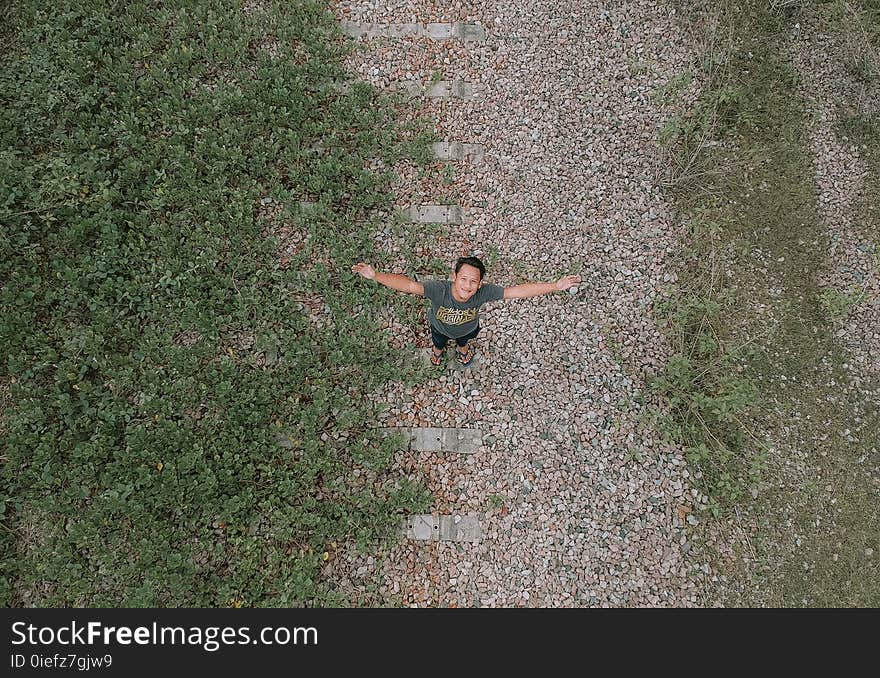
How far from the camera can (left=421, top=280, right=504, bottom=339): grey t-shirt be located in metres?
4.37

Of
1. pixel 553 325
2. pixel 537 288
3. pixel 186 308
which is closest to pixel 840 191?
pixel 553 325

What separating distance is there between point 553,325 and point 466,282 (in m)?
1.96

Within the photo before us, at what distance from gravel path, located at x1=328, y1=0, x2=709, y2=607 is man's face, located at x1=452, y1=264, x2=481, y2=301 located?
4.79 ft

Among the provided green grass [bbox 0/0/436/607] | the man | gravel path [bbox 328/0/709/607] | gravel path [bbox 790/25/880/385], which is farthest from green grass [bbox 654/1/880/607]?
green grass [bbox 0/0/436/607]

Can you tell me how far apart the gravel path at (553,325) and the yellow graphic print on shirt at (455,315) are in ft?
3.39

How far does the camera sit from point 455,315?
4477 millimetres

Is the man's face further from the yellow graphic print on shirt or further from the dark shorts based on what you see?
the dark shorts

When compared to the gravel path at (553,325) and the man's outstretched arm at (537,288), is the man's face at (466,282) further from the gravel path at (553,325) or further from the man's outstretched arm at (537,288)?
the gravel path at (553,325)

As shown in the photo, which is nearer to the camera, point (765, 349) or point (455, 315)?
point (455, 315)

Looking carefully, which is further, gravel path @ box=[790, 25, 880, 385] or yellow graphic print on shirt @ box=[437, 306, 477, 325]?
gravel path @ box=[790, 25, 880, 385]

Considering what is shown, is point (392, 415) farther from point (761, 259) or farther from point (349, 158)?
point (761, 259)

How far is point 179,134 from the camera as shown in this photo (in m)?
5.86

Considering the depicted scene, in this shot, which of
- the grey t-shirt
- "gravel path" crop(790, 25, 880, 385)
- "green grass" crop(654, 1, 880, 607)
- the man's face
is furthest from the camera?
"gravel path" crop(790, 25, 880, 385)

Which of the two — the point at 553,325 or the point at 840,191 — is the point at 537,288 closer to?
the point at 553,325
